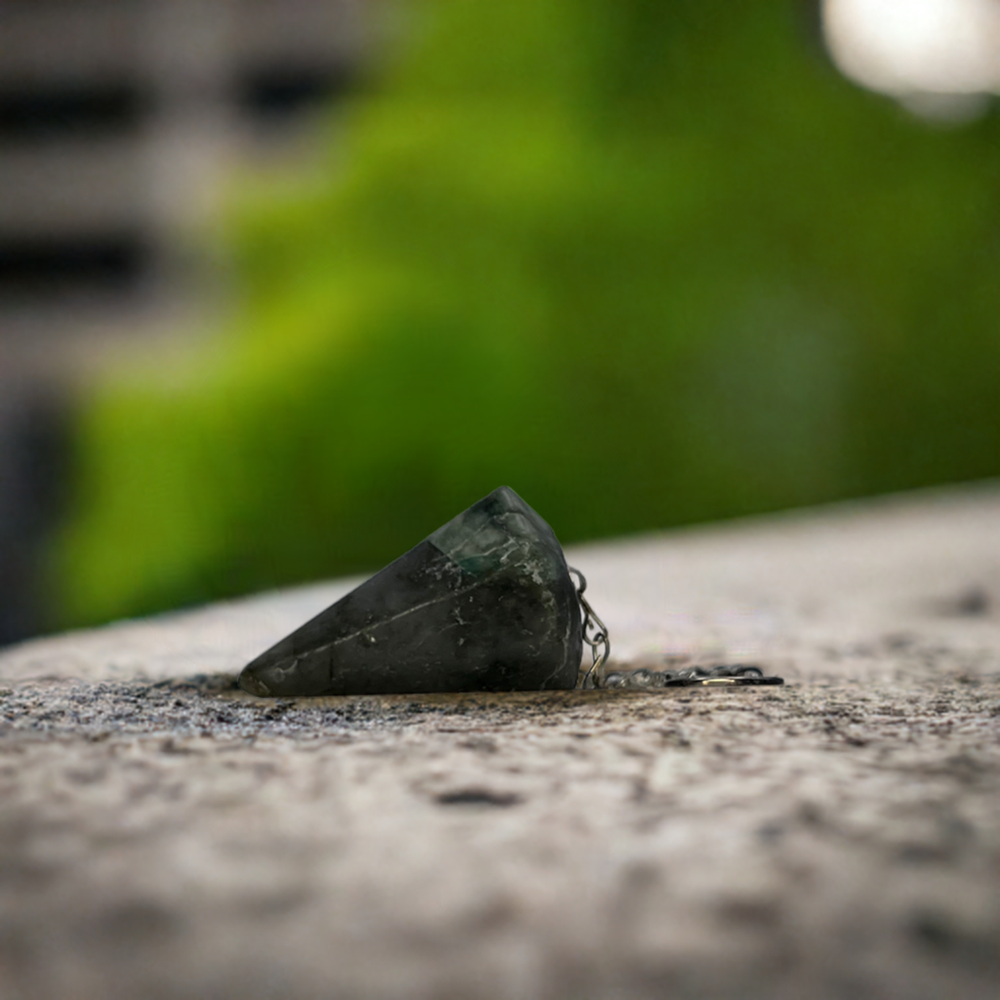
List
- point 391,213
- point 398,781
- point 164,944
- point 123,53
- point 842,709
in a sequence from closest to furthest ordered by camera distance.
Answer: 1. point 164,944
2. point 398,781
3. point 842,709
4. point 391,213
5. point 123,53

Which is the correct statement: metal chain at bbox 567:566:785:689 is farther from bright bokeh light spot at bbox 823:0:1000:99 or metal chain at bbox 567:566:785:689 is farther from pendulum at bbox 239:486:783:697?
bright bokeh light spot at bbox 823:0:1000:99

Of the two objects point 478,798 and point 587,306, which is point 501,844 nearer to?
point 478,798

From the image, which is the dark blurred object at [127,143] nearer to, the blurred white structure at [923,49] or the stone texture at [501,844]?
the blurred white structure at [923,49]

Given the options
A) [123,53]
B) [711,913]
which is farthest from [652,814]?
[123,53]

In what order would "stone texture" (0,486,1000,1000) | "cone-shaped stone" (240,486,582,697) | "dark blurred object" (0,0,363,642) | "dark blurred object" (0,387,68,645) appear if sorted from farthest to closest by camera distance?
"dark blurred object" (0,0,363,642) → "dark blurred object" (0,387,68,645) → "cone-shaped stone" (240,486,582,697) → "stone texture" (0,486,1000,1000)

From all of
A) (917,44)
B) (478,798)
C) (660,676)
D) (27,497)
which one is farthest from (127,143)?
(478,798)

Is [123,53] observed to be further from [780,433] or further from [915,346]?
[915,346]

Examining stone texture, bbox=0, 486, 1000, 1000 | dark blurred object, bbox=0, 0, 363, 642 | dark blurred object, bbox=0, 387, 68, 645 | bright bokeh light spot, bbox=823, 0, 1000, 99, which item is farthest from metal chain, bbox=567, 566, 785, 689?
bright bokeh light spot, bbox=823, 0, 1000, 99

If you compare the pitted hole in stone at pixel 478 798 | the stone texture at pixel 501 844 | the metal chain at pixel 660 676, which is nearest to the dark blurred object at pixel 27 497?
the stone texture at pixel 501 844
